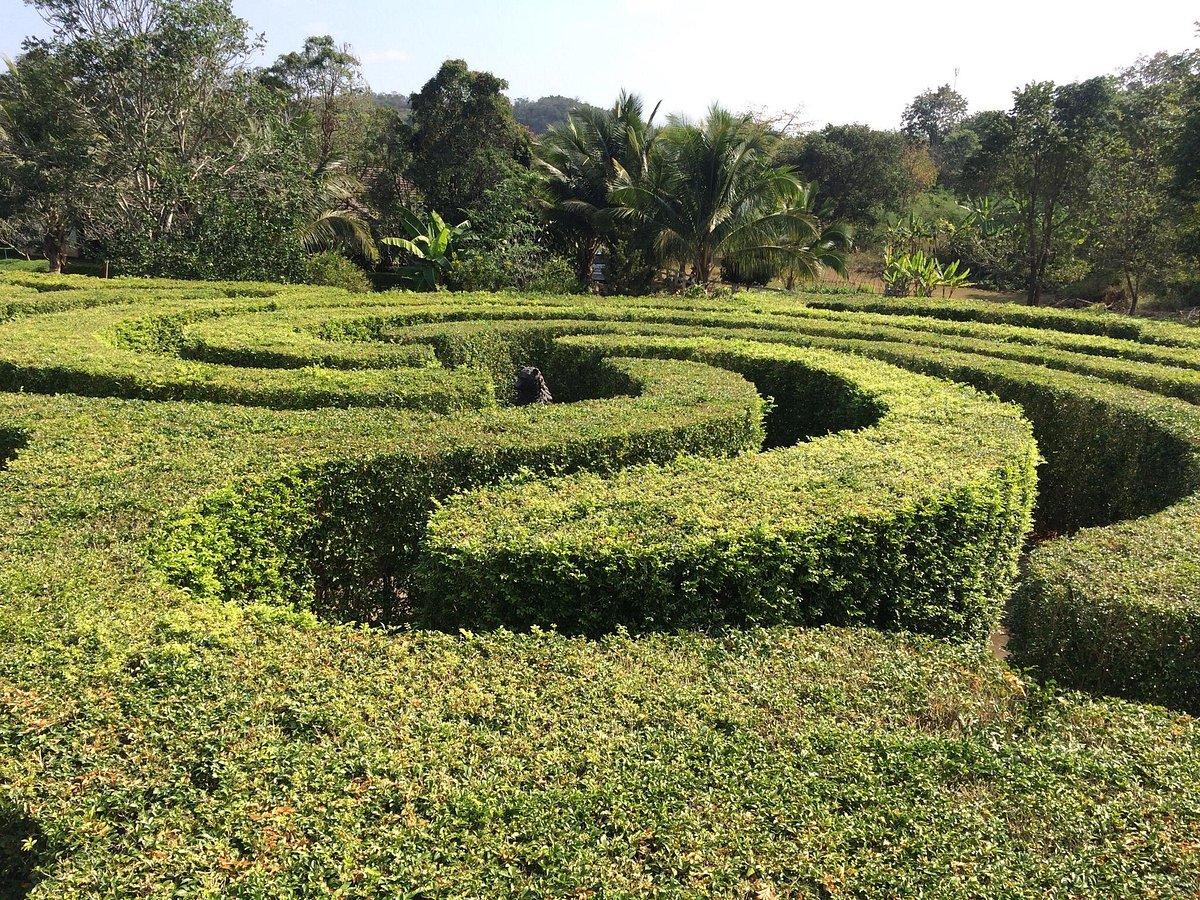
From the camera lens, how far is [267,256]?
64.8 feet

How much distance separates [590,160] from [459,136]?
4.63 metres

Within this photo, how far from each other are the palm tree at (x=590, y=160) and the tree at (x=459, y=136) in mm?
1485

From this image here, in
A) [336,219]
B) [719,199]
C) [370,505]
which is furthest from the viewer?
[336,219]

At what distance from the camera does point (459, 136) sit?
2672 cm

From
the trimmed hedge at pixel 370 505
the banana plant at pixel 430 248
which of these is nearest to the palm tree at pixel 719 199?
the banana plant at pixel 430 248

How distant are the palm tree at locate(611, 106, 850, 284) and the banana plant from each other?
16.4 feet

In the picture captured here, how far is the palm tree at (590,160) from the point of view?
2581cm

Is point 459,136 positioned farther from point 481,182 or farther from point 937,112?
point 937,112

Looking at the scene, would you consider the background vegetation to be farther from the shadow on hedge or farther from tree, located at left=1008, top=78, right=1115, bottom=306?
the shadow on hedge

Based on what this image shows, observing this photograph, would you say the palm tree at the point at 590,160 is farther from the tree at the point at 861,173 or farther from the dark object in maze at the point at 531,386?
the tree at the point at 861,173

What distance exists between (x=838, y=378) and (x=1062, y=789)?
7024 millimetres

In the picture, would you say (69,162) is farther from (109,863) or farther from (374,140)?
(109,863)

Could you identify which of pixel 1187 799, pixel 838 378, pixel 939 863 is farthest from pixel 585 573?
pixel 838 378

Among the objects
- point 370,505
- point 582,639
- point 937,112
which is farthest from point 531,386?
point 937,112
